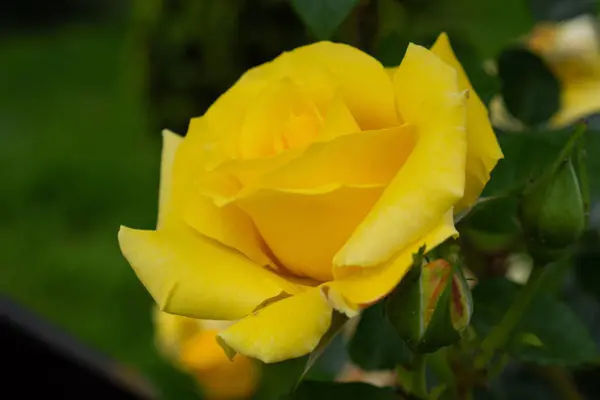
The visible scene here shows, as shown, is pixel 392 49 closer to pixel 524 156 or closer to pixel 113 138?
pixel 524 156

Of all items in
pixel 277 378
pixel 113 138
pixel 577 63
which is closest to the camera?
pixel 277 378

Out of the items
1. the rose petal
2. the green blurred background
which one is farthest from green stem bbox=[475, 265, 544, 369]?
the green blurred background

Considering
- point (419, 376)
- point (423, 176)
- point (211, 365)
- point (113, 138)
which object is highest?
point (423, 176)

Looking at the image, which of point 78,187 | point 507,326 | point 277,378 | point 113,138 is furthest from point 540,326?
point 113,138

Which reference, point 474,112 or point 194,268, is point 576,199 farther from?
point 194,268

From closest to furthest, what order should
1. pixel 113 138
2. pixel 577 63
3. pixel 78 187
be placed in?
pixel 577 63, pixel 78 187, pixel 113 138

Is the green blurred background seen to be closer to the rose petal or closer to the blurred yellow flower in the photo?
the blurred yellow flower

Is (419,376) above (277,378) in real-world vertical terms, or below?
above

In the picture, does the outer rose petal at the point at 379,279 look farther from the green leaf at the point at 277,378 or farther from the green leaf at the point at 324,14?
the green leaf at the point at 277,378
